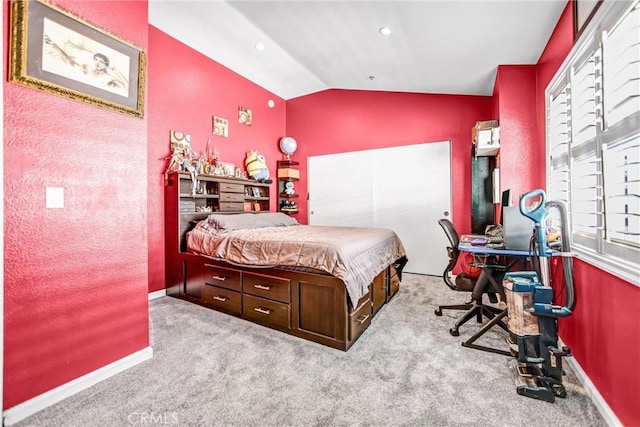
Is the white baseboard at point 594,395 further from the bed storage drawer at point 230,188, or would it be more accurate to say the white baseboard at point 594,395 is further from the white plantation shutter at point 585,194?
the bed storage drawer at point 230,188

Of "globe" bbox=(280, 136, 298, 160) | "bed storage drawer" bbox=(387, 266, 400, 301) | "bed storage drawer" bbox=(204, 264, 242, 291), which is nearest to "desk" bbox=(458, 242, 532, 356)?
"bed storage drawer" bbox=(387, 266, 400, 301)

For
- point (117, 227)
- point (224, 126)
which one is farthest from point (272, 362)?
point (224, 126)

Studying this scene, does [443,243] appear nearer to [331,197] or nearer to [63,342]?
[331,197]

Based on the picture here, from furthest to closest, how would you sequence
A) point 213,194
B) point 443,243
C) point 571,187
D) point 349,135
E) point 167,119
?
1. point 349,135
2. point 443,243
3. point 213,194
4. point 167,119
5. point 571,187

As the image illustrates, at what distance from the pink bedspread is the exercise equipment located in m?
1.05

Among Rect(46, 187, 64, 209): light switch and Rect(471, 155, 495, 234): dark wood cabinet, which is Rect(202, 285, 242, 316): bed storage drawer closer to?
Rect(46, 187, 64, 209): light switch

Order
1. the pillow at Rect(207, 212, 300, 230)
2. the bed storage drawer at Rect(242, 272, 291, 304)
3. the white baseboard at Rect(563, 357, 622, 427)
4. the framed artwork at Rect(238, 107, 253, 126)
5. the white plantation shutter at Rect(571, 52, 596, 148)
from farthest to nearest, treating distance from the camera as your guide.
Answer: the framed artwork at Rect(238, 107, 253, 126), the pillow at Rect(207, 212, 300, 230), the bed storage drawer at Rect(242, 272, 291, 304), the white plantation shutter at Rect(571, 52, 596, 148), the white baseboard at Rect(563, 357, 622, 427)

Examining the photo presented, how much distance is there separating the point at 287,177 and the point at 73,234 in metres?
3.77

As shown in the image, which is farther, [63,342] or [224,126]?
[224,126]

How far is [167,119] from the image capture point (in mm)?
3473

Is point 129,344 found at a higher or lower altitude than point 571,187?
lower

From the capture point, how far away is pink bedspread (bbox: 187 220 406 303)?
6.95 ft

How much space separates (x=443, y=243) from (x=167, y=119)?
428cm

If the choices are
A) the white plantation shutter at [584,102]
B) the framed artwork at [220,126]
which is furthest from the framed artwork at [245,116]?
the white plantation shutter at [584,102]
